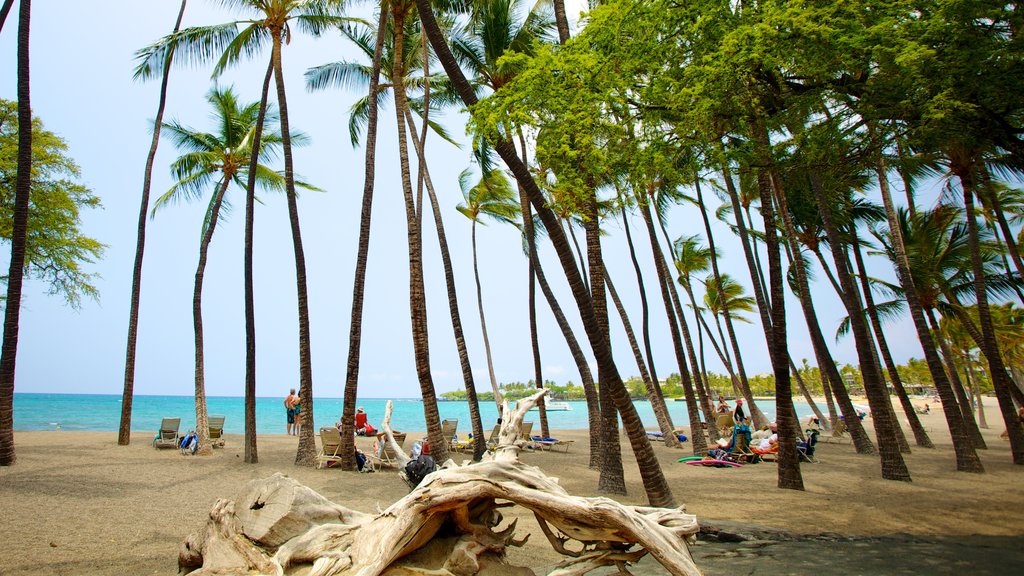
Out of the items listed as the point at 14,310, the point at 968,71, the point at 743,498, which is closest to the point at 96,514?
the point at 14,310

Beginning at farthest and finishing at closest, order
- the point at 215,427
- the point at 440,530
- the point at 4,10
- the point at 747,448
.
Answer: the point at 215,427 < the point at 747,448 < the point at 4,10 < the point at 440,530

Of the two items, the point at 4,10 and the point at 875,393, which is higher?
the point at 4,10

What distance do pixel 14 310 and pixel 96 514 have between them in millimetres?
5159

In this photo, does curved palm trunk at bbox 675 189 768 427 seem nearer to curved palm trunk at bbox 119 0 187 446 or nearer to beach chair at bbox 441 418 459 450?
beach chair at bbox 441 418 459 450

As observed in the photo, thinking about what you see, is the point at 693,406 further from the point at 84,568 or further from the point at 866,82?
the point at 84,568

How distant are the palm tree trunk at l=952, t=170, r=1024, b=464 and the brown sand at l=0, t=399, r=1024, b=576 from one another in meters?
0.65

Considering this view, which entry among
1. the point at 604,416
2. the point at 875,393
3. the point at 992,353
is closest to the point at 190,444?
the point at 604,416

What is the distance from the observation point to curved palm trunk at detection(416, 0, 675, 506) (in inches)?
268

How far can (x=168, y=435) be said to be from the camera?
1352cm

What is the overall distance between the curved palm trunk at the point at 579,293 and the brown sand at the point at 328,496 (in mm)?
770

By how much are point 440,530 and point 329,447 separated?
28.5 ft

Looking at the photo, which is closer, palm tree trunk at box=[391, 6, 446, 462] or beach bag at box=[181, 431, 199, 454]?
palm tree trunk at box=[391, 6, 446, 462]

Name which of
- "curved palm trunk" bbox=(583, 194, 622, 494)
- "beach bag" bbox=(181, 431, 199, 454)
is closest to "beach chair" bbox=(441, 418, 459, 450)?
"beach bag" bbox=(181, 431, 199, 454)

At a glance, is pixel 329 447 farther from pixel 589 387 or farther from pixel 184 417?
pixel 184 417
